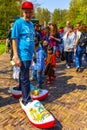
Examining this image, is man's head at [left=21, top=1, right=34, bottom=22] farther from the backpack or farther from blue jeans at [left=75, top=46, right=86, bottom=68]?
blue jeans at [left=75, top=46, right=86, bottom=68]

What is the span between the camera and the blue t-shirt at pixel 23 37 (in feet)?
14.8

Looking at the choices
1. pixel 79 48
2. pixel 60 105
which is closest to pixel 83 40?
pixel 79 48

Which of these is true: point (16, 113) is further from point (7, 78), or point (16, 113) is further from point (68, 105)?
point (7, 78)

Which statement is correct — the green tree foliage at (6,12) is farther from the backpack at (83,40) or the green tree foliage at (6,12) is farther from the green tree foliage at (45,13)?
the backpack at (83,40)

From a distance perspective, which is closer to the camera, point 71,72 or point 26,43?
point 26,43

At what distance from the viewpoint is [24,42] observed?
4621 millimetres

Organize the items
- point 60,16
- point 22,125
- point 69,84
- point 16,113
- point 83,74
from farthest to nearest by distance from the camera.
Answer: point 60,16, point 83,74, point 69,84, point 16,113, point 22,125

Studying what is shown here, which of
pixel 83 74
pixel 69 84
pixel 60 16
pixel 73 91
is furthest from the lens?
pixel 60 16

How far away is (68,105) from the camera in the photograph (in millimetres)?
5449

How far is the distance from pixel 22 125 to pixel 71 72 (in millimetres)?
4873

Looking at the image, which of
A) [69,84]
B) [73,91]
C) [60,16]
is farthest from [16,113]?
[60,16]

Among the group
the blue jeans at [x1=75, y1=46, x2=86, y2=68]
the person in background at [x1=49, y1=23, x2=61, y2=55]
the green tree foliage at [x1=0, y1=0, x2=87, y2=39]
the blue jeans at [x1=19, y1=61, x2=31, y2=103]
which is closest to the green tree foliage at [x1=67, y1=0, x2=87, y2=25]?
the green tree foliage at [x1=0, y1=0, x2=87, y2=39]

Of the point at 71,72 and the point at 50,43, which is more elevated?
the point at 50,43

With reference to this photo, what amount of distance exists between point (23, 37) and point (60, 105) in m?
1.84
